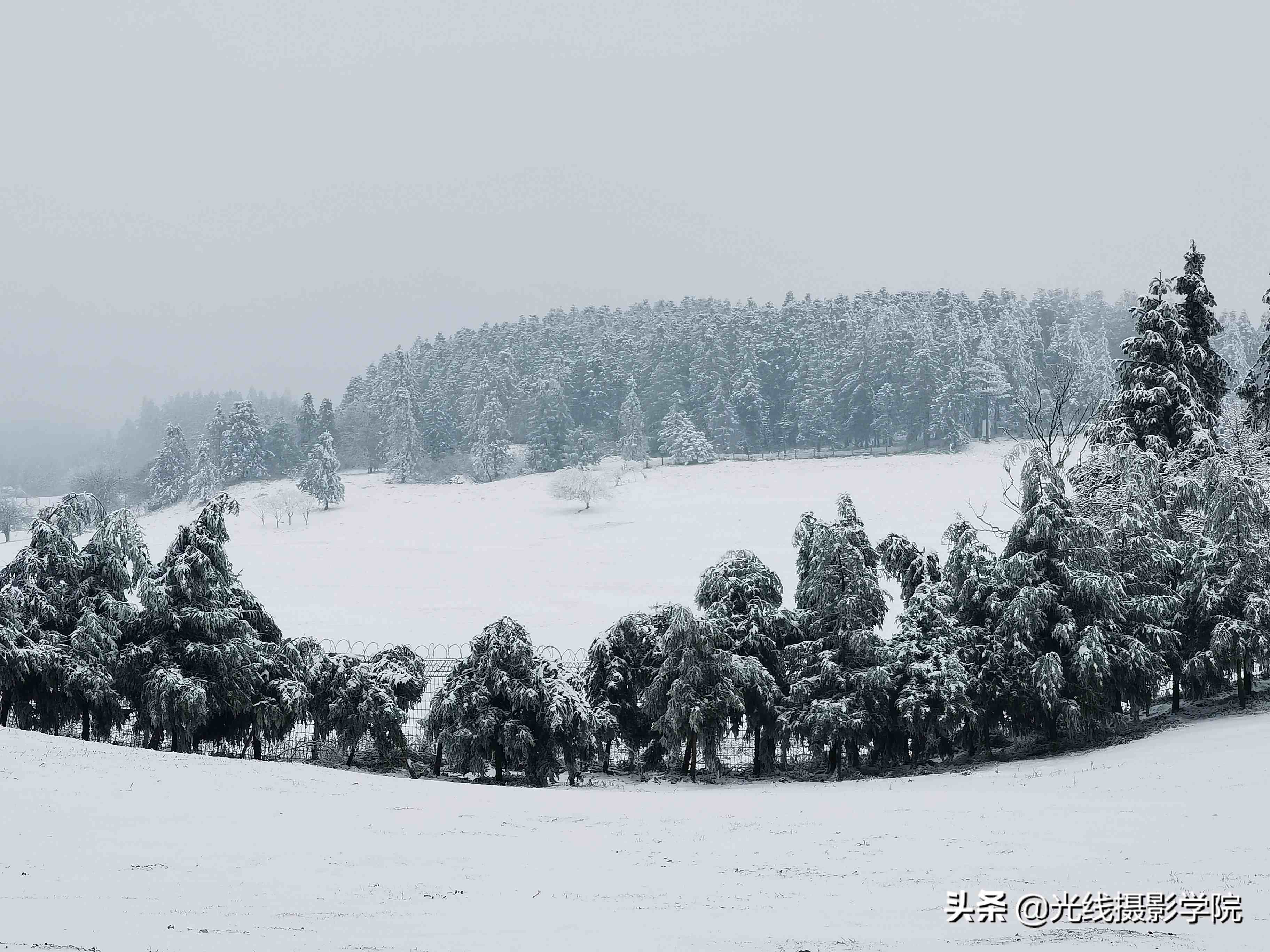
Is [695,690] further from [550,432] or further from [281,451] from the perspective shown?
[281,451]

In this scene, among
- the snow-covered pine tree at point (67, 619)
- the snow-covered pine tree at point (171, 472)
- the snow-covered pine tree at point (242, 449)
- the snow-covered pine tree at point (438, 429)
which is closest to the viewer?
the snow-covered pine tree at point (67, 619)

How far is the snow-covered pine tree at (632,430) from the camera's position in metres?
107

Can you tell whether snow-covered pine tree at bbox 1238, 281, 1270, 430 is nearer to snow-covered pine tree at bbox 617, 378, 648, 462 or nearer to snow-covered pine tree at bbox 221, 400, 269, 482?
snow-covered pine tree at bbox 617, 378, 648, 462

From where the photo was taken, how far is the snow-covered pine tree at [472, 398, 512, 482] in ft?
351

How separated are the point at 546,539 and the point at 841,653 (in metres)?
51.6

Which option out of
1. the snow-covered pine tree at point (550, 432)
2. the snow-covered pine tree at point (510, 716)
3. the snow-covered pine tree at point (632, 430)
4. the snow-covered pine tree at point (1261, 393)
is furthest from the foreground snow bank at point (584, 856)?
the snow-covered pine tree at point (550, 432)

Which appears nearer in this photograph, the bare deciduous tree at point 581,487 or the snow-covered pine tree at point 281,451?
the bare deciduous tree at point 581,487

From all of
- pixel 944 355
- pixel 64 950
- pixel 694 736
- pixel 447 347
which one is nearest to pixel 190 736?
pixel 694 736

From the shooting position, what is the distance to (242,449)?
112 m

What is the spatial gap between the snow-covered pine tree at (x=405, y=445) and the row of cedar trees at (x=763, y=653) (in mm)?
85330

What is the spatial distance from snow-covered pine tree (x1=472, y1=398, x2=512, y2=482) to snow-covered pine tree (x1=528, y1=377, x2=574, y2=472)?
10.3 ft

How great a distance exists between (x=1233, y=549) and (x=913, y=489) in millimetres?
54334

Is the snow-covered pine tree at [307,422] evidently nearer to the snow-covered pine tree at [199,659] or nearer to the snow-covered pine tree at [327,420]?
the snow-covered pine tree at [327,420]

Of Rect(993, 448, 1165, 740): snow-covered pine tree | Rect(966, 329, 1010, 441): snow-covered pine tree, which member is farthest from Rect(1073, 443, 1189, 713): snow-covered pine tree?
Rect(966, 329, 1010, 441): snow-covered pine tree
